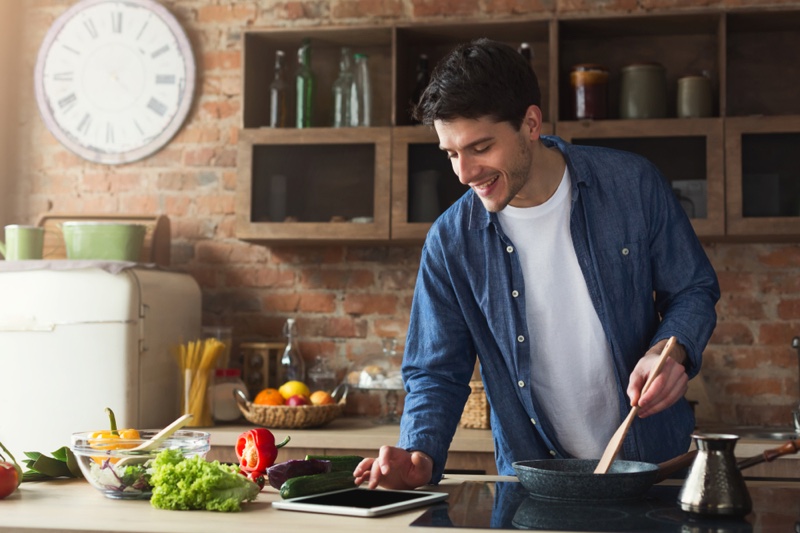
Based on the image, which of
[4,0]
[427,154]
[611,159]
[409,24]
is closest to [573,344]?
[611,159]

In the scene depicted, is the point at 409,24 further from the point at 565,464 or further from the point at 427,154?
the point at 565,464

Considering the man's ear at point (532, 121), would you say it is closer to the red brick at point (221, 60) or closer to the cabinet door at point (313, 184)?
the cabinet door at point (313, 184)

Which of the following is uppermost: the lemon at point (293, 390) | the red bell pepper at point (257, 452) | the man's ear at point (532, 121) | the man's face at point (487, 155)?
the man's ear at point (532, 121)

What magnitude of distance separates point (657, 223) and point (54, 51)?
277cm

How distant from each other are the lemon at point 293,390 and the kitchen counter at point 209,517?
5.46ft

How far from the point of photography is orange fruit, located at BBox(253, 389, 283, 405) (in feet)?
10.8

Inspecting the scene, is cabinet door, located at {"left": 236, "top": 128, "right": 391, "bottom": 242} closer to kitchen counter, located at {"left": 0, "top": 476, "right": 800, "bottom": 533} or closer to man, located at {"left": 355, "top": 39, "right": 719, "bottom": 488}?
man, located at {"left": 355, "top": 39, "right": 719, "bottom": 488}

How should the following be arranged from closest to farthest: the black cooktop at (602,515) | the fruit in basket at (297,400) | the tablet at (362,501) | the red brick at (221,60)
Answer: the black cooktop at (602,515) < the tablet at (362,501) < the fruit in basket at (297,400) < the red brick at (221,60)

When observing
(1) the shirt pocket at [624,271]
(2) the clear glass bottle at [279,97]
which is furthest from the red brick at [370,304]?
(1) the shirt pocket at [624,271]

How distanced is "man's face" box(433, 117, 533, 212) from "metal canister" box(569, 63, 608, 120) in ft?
4.80

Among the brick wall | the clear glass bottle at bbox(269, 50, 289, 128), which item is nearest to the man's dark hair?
the clear glass bottle at bbox(269, 50, 289, 128)

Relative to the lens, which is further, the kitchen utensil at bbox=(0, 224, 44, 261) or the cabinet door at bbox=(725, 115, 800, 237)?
the kitchen utensil at bbox=(0, 224, 44, 261)

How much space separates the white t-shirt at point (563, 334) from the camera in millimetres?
2049

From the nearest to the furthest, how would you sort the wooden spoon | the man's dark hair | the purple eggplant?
the wooden spoon < the purple eggplant < the man's dark hair
